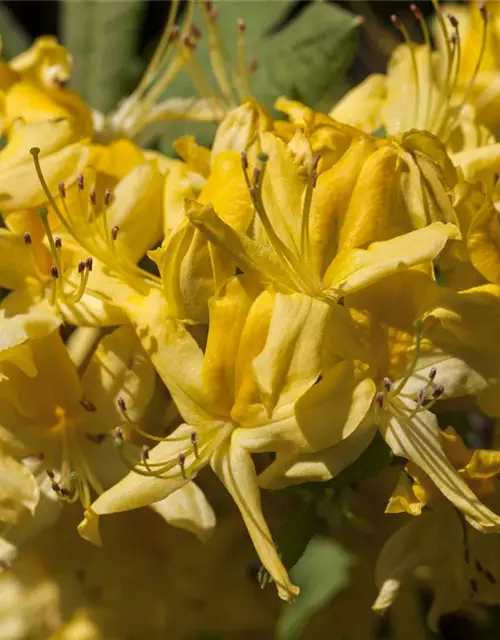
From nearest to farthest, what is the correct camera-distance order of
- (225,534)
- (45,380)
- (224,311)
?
(224,311), (45,380), (225,534)

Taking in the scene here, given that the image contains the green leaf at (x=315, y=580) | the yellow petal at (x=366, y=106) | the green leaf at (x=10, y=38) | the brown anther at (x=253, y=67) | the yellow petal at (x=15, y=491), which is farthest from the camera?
the green leaf at (x=10, y=38)

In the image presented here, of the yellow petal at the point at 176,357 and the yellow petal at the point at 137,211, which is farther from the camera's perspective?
the yellow petal at the point at 137,211

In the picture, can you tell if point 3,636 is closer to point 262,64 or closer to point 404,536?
point 404,536

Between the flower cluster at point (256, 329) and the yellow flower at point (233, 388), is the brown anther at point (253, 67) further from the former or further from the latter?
the yellow flower at point (233, 388)

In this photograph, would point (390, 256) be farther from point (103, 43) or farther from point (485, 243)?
point (103, 43)

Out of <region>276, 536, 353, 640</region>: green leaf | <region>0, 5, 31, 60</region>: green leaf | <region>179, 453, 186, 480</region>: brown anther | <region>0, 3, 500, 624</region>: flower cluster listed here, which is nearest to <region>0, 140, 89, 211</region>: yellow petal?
<region>0, 3, 500, 624</region>: flower cluster

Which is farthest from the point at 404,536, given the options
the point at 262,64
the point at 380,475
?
the point at 262,64

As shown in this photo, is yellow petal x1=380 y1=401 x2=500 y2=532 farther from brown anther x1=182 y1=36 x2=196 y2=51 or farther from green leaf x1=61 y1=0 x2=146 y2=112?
green leaf x1=61 y1=0 x2=146 y2=112

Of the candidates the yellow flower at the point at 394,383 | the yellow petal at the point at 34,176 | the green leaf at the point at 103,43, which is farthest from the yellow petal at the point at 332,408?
the green leaf at the point at 103,43
